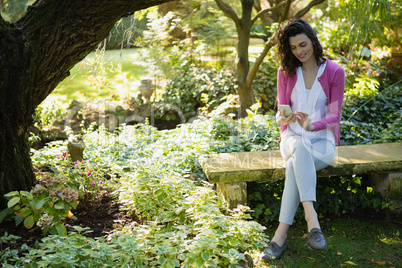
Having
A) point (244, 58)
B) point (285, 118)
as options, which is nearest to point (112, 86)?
point (244, 58)

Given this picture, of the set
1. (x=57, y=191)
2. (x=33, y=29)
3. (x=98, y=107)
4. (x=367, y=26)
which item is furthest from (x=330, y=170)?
(x=98, y=107)

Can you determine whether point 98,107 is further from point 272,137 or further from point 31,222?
point 31,222

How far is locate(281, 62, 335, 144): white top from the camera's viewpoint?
3322 mm

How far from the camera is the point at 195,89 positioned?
7.46 metres

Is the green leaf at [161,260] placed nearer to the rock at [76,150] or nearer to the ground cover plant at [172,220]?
the ground cover plant at [172,220]

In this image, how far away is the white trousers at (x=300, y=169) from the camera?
297 cm

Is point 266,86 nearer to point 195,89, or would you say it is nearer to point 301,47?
→ point 195,89

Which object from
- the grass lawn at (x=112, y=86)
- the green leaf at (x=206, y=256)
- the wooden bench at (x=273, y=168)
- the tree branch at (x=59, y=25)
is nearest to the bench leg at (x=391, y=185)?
the wooden bench at (x=273, y=168)

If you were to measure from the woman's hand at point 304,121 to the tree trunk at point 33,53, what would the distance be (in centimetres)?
142

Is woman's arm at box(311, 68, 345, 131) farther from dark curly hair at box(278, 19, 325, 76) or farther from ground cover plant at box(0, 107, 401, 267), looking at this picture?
ground cover plant at box(0, 107, 401, 267)

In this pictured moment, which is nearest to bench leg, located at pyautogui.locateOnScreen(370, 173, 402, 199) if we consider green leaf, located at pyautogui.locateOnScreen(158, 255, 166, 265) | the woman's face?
the woman's face

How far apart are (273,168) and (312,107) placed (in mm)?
605

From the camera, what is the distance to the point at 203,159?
12.0 feet

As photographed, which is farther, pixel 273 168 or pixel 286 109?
pixel 273 168
